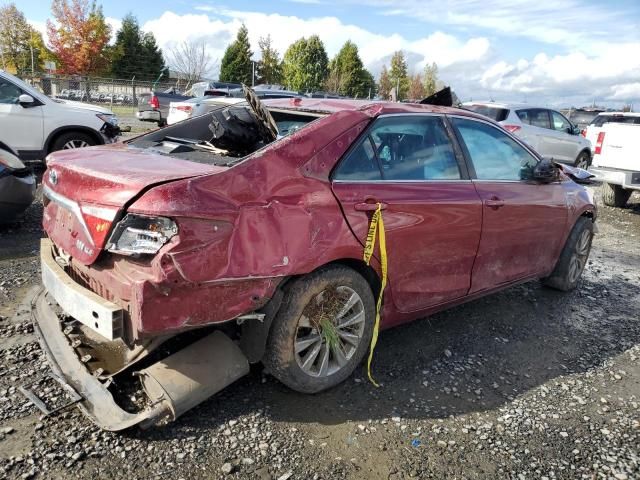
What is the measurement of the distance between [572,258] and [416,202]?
2.58 m

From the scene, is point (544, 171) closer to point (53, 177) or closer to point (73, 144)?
point (53, 177)

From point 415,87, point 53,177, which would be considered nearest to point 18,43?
point 415,87

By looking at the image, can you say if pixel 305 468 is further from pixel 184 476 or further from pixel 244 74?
pixel 244 74

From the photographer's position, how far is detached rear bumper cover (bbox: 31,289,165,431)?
8.49 ft

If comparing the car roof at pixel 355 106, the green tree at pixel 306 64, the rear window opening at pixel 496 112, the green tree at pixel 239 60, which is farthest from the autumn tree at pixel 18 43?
the car roof at pixel 355 106

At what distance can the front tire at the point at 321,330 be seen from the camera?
288 cm

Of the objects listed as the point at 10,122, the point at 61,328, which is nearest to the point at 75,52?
the point at 10,122

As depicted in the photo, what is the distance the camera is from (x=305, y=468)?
258 centimetres

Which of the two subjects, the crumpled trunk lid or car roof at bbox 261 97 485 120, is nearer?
the crumpled trunk lid

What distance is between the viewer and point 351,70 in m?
53.9

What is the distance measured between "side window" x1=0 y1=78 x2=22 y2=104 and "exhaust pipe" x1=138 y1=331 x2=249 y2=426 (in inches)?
307

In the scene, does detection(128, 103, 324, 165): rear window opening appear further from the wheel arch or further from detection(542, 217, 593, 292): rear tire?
the wheel arch

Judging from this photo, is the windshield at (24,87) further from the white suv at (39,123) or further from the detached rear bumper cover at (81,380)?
the detached rear bumper cover at (81,380)

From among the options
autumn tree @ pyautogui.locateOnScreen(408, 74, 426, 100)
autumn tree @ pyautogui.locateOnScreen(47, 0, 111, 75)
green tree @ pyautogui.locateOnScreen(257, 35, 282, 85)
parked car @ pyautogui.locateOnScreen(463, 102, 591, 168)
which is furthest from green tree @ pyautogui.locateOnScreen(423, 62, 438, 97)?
parked car @ pyautogui.locateOnScreen(463, 102, 591, 168)
